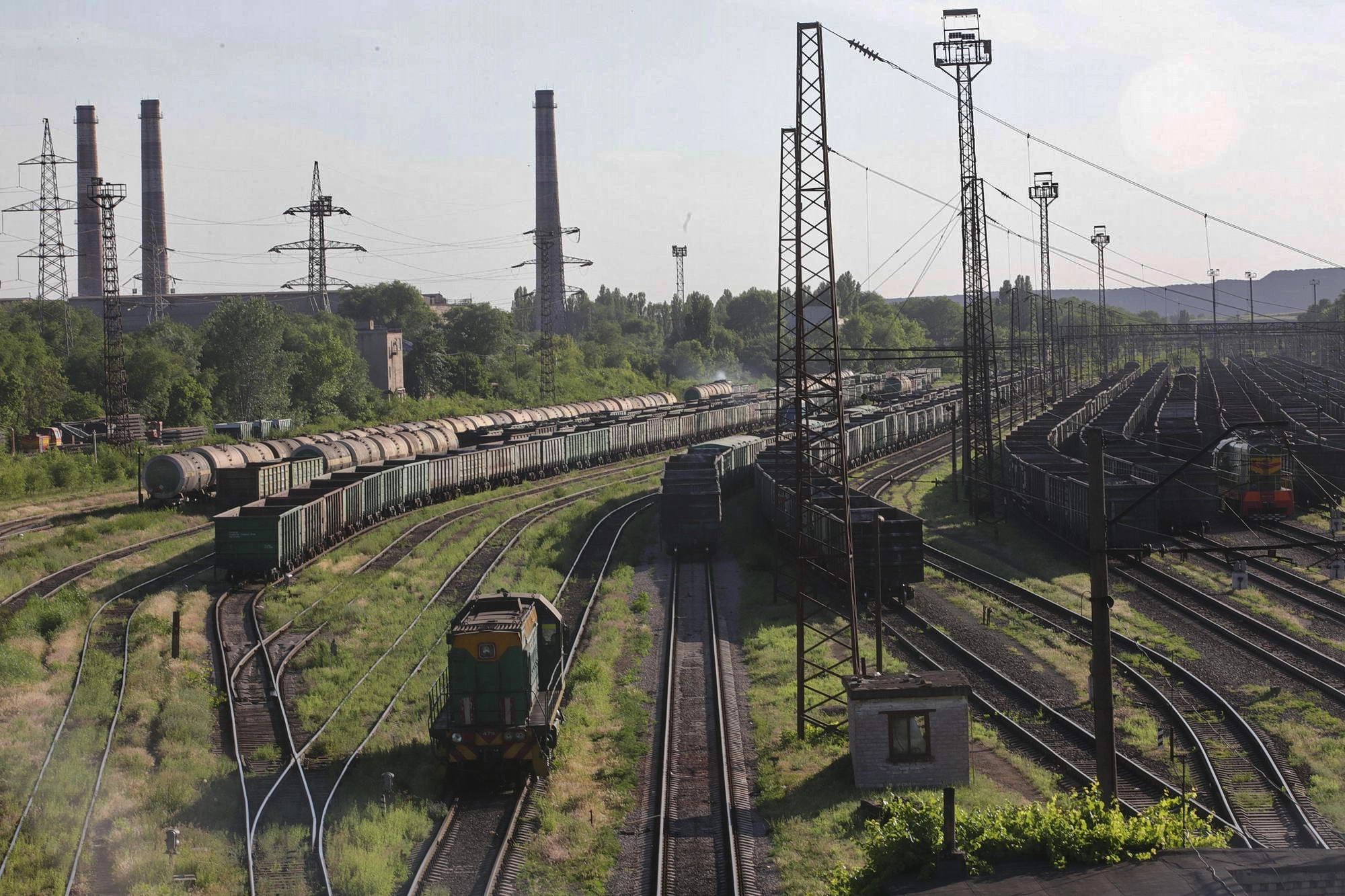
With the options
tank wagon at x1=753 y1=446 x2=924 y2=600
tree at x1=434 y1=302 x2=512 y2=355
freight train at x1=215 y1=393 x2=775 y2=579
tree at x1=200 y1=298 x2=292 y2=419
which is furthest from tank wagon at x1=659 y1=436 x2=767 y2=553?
tree at x1=434 y1=302 x2=512 y2=355

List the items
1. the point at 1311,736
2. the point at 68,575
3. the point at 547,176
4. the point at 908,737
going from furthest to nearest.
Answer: the point at 547,176 → the point at 68,575 → the point at 1311,736 → the point at 908,737

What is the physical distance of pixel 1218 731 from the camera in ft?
65.7

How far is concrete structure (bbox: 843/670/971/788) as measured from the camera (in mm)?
17547

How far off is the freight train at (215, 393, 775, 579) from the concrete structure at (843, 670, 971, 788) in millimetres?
20173

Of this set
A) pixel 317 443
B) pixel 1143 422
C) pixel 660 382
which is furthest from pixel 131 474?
pixel 660 382

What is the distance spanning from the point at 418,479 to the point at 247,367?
42607 mm

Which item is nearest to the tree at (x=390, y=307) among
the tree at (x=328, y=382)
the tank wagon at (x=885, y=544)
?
the tree at (x=328, y=382)

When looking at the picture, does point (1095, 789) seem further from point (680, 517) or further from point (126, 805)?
point (680, 517)

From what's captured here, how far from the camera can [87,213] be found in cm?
13512

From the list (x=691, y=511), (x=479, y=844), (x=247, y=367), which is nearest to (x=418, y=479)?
(x=691, y=511)

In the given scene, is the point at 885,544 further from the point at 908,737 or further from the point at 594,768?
the point at 594,768

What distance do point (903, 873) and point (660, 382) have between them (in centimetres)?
12817

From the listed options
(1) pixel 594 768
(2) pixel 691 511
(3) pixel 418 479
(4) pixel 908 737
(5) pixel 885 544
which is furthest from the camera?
(3) pixel 418 479

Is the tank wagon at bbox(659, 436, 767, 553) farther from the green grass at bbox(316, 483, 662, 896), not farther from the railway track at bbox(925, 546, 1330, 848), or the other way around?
the railway track at bbox(925, 546, 1330, 848)
